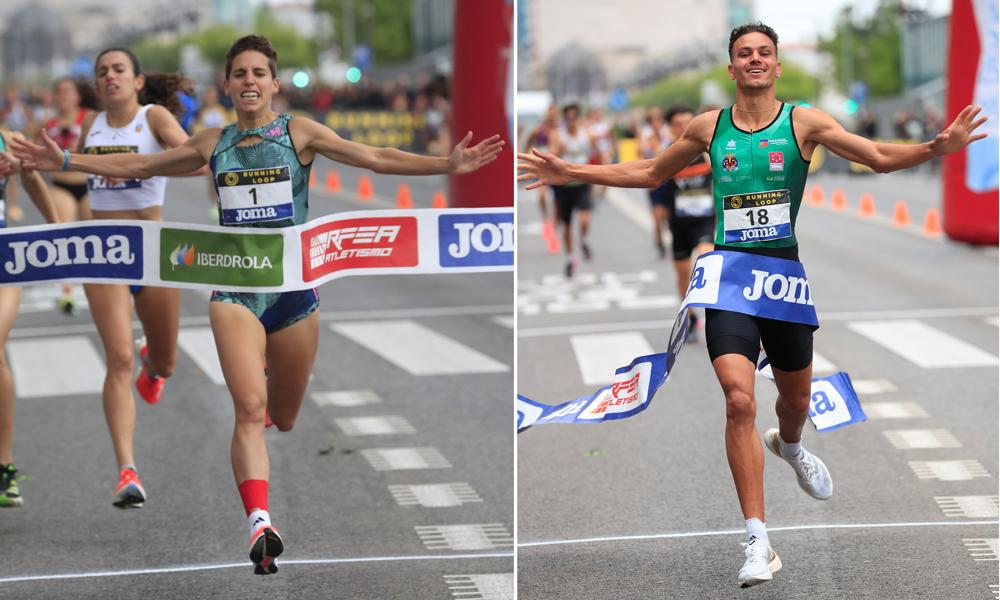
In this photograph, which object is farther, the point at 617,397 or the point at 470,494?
the point at 470,494

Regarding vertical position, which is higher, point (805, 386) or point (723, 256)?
point (723, 256)

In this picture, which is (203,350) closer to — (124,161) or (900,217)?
(124,161)

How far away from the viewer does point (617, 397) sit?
21.6 ft

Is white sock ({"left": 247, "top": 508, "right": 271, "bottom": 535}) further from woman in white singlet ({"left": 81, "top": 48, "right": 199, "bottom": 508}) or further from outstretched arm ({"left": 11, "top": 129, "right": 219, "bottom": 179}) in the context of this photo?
woman in white singlet ({"left": 81, "top": 48, "right": 199, "bottom": 508})

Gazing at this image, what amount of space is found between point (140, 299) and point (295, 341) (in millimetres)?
1936

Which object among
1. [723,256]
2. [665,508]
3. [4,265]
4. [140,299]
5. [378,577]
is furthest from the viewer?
[140,299]

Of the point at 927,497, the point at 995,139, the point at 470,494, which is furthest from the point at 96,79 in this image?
the point at 995,139

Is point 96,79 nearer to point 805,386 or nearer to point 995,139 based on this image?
point 805,386

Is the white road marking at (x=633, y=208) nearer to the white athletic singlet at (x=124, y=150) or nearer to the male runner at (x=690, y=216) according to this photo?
the male runner at (x=690, y=216)

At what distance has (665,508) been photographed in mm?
7918

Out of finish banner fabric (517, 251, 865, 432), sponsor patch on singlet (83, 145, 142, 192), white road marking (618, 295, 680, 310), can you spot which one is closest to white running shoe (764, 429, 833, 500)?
finish banner fabric (517, 251, 865, 432)

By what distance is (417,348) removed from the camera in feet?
45.6

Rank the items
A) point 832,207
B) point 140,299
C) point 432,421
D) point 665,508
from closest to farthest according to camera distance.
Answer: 1. point 665,508
2. point 140,299
3. point 432,421
4. point 832,207

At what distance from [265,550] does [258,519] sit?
22 cm
